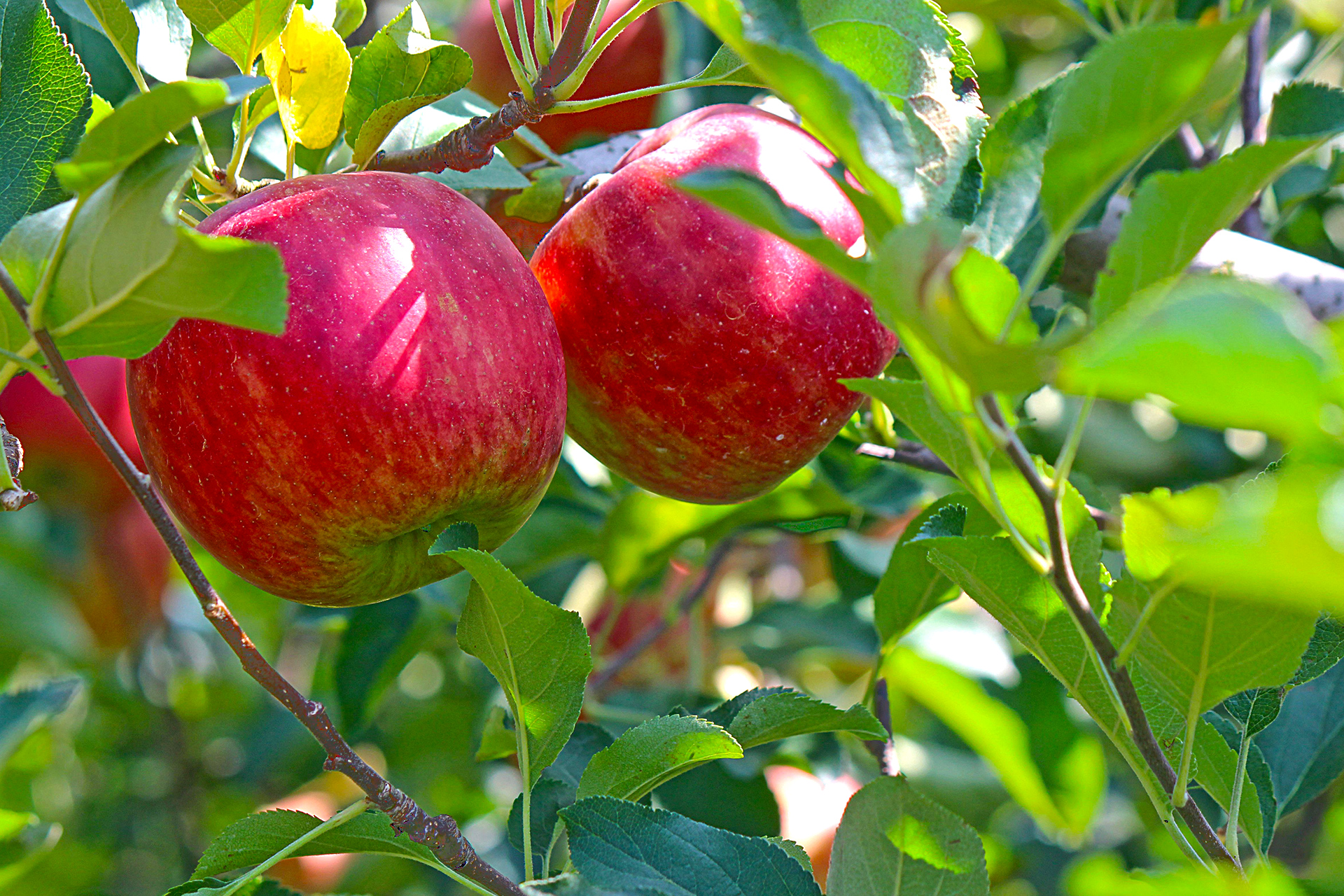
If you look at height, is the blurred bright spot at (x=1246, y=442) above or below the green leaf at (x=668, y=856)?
below

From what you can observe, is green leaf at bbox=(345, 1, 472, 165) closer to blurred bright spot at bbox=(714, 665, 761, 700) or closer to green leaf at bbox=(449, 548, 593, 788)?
green leaf at bbox=(449, 548, 593, 788)

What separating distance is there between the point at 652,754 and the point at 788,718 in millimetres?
87

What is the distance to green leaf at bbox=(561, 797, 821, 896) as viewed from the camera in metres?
0.56

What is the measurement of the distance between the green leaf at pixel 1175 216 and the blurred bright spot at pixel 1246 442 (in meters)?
1.18

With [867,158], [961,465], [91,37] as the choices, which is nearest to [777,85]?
[867,158]

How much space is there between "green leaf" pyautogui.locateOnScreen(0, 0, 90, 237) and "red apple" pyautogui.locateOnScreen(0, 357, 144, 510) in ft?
Result: 1.54

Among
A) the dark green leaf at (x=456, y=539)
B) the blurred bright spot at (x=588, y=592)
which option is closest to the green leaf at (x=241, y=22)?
the dark green leaf at (x=456, y=539)

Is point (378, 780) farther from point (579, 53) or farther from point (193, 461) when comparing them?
point (579, 53)

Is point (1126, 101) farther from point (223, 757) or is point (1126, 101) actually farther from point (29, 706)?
point (223, 757)

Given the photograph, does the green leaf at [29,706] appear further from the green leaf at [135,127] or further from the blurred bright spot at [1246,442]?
the blurred bright spot at [1246,442]

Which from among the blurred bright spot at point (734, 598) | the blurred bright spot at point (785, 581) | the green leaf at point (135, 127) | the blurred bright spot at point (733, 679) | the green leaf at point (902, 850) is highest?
the green leaf at point (135, 127)

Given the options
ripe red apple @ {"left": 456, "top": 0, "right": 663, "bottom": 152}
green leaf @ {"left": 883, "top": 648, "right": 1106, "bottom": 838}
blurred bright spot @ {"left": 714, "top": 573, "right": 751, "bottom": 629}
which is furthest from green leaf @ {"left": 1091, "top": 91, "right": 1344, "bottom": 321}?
blurred bright spot @ {"left": 714, "top": 573, "right": 751, "bottom": 629}

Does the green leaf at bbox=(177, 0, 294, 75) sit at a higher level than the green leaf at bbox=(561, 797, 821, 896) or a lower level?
higher

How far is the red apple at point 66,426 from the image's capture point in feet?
3.73
